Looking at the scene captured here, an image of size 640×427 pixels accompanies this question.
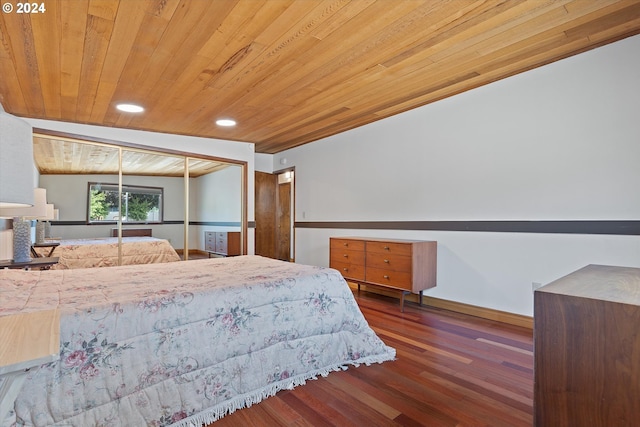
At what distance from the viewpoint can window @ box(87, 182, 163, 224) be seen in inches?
154

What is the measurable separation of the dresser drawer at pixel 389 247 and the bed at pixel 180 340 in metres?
1.23

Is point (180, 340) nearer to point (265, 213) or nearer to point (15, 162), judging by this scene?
point (15, 162)

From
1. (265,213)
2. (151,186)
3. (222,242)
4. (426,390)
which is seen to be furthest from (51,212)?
(426,390)

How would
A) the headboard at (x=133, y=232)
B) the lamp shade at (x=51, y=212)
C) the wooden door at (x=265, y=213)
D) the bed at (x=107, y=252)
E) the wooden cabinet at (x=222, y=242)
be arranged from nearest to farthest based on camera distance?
the lamp shade at (x=51, y=212)
the bed at (x=107, y=252)
the headboard at (x=133, y=232)
the wooden cabinet at (x=222, y=242)
the wooden door at (x=265, y=213)

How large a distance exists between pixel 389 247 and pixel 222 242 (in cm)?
258

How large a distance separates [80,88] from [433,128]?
3.46 m

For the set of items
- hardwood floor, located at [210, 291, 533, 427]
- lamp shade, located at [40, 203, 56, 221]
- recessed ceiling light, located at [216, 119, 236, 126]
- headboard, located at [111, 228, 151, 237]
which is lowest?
hardwood floor, located at [210, 291, 533, 427]

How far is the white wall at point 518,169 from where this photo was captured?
2492 millimetres

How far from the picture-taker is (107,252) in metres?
3.96

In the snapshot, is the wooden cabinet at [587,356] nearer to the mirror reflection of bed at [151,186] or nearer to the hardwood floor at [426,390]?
the hardwood floor at [426,390]

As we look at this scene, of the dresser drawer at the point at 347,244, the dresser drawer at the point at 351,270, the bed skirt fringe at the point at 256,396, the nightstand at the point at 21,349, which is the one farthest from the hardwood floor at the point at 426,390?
the dresser drawer at the point at 347,244

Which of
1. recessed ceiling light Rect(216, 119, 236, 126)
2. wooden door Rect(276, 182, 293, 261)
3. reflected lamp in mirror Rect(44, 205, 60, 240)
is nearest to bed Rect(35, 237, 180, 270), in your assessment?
reflected lamp in mirror Rect(44, 205, 60, 240)

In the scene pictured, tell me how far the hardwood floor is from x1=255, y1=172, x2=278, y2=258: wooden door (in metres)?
3.73

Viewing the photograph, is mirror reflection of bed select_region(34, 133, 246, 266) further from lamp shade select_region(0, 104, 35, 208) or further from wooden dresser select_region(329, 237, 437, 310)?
lamp shade select_region(0, 104, 35, 208)
